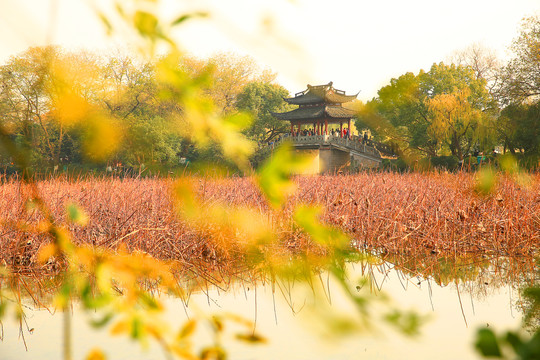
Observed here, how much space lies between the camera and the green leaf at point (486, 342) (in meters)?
0.57

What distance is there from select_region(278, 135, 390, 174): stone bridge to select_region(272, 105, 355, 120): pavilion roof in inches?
69.3

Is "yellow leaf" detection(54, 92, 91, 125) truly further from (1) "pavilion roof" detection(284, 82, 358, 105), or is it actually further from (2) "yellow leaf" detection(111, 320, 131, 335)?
(1) "pavilion roof" detection(284, 82, 358, 105)

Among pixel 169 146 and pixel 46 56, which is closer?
pixel 46 56

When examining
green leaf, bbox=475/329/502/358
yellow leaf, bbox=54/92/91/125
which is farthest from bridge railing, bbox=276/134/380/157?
green leaf, bbox=475/329/502/358

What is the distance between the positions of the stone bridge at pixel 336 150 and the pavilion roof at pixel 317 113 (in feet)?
5.78

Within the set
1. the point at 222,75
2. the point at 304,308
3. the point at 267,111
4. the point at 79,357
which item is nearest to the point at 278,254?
the point at 304,308

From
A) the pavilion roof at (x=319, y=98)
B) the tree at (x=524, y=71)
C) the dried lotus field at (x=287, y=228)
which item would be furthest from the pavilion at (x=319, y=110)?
the dried lotus field at (x=287, y=228)

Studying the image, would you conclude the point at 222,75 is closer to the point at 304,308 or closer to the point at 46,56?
the point at 304,308

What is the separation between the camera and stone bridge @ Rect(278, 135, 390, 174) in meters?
25.8

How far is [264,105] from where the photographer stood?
28188 millimetres

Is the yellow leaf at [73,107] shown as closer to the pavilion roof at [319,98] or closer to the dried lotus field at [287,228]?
the dried lotus field at [287,228]

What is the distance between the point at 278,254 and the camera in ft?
18.9

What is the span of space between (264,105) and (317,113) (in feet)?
10.5

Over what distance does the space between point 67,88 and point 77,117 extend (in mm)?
102
